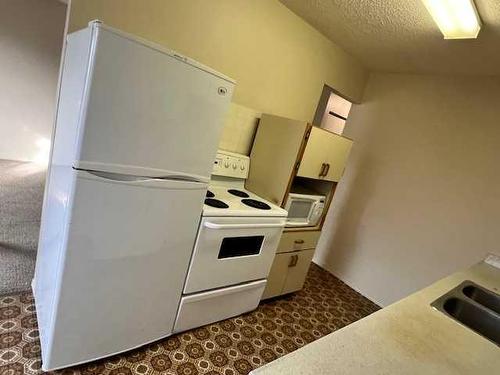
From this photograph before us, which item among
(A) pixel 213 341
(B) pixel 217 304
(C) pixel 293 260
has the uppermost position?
(C) pixel 293 260

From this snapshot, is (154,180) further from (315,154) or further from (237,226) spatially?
(315,154)

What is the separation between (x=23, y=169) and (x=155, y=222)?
13.0 feet

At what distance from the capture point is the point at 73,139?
120 cm

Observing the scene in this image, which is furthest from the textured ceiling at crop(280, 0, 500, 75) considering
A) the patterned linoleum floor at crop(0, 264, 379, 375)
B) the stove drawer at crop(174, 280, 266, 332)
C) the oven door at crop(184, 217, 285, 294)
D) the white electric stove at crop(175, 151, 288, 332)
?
the patterned linoleum floor at crop(0, 264, 379, 375)

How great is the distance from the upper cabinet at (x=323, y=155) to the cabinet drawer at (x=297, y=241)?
51cm

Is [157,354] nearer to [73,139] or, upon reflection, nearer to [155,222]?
[155,222]

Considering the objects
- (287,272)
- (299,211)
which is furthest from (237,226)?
(287,272)

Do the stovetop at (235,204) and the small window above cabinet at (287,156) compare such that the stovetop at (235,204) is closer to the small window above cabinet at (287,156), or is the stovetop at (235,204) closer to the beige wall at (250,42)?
the small window above cabinet at (287,156)

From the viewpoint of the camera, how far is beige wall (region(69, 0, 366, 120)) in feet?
5.46

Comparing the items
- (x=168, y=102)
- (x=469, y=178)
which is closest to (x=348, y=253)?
(x=469, y=178)

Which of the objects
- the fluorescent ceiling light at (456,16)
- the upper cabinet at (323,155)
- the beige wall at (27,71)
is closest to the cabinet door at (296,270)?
the upper cabinet at (323,155)

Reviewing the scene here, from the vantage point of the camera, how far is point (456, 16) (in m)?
1.59

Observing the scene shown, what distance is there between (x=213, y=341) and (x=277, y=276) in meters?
0.76

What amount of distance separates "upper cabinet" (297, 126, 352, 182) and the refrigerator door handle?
99 cm
